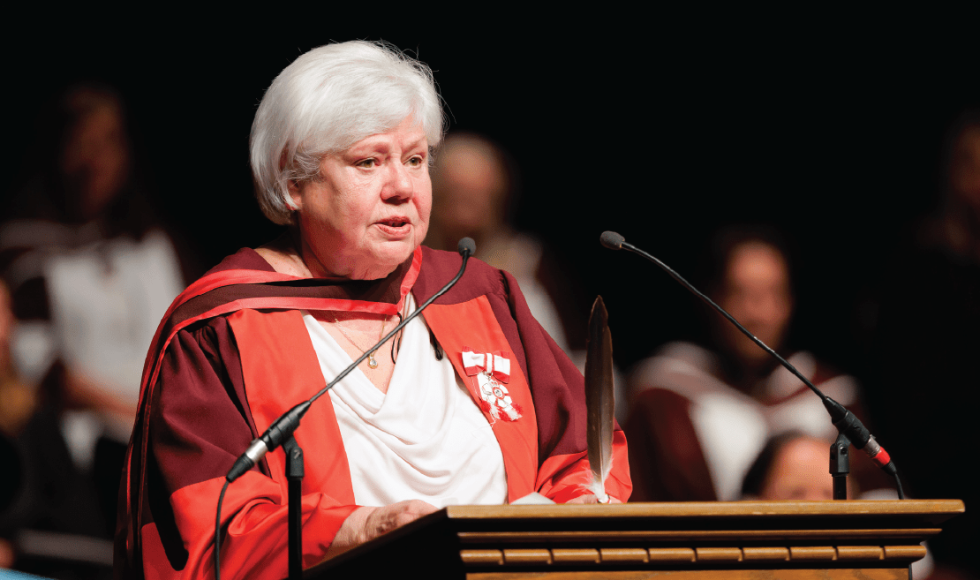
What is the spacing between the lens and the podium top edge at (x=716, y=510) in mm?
1189

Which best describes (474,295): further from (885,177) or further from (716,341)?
(885,177)

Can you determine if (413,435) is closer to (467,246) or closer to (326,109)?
(467,246)

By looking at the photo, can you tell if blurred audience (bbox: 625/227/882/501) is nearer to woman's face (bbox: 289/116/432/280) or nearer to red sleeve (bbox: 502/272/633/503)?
red sleeve (bbox: 502/272/633/503)

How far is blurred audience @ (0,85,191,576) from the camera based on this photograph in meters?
3.32

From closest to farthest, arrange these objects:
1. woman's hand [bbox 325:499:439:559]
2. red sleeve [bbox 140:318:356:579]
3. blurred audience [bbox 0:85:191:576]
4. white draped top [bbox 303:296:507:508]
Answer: woman's hand [bbox 325:499:439:559] → red sleeve [bbox 140:318:356:579] → white draped top [bbox 303:296:507:508] → blurred audience [bbox 0:85:191:576]

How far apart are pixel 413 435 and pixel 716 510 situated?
882 mm

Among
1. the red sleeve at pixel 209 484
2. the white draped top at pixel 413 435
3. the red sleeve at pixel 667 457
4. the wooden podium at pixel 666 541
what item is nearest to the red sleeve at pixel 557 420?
the white draped top at pixel 413 435

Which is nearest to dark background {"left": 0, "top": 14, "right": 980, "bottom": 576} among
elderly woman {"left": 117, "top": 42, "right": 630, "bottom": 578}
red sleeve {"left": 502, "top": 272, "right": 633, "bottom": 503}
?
red sleeve {"left": 502, "top": 272, "right": 633, "bottom": 503}

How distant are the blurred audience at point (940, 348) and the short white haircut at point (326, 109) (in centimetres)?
259

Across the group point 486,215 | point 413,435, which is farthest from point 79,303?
point 413,435

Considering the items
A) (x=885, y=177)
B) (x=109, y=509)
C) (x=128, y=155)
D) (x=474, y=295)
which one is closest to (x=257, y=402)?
(x=474, y=295)

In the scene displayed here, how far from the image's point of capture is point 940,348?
3.84 m

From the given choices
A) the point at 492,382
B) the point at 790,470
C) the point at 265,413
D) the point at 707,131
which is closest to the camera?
the point at 265,413

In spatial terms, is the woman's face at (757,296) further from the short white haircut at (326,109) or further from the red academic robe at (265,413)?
the short white haircut at (326,109)
